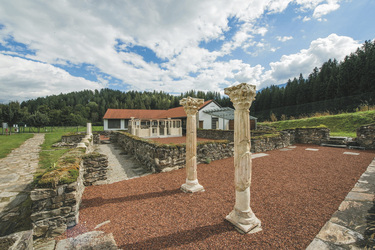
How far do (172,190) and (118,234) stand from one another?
6.78 feet

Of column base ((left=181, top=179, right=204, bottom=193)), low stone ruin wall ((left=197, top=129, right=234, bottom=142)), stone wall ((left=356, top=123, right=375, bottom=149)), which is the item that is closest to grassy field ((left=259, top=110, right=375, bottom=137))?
stone wall ((left=356, top=123, right=375, bottom=149))

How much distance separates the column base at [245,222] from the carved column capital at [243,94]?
212 cm

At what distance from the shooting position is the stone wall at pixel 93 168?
5.38 metres

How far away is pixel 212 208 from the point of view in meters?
3.63

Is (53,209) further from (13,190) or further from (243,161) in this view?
(243,161)

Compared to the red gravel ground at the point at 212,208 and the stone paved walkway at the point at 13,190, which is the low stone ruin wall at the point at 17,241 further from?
the stone paved walkway at the point at 13,190

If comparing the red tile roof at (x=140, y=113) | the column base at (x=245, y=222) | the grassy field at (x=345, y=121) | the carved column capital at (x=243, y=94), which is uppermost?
the red tile roof at (x=140, y=113)

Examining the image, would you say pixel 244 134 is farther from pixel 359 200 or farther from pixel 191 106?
pixel 359 200

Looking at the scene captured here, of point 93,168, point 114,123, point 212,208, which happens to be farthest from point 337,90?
point 114,123

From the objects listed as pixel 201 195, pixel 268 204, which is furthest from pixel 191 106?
pixel 268 204

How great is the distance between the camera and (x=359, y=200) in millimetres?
3541

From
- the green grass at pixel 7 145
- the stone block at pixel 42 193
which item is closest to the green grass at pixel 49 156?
the stone block at pixel 42 193

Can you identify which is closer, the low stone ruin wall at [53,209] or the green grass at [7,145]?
the low stone ruin wall at [53,209]

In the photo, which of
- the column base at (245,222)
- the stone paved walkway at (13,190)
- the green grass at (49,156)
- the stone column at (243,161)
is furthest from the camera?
the green grass at (49,156)
